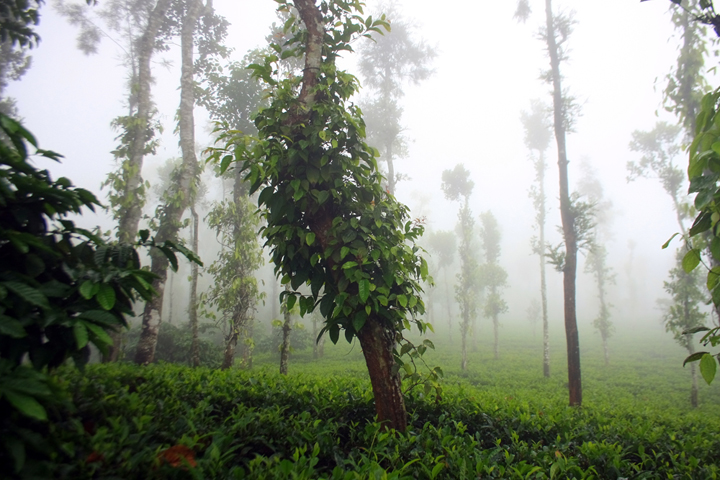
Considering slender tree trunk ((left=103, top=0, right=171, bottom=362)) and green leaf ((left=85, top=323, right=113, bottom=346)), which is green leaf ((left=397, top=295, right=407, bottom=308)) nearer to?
green leaf ((left=85, top=323, right=113, bottom=346))

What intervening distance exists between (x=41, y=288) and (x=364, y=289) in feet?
6.65

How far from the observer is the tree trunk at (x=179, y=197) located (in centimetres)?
665

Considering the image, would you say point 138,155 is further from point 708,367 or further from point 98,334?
point 708,367

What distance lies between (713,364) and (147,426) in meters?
3.10

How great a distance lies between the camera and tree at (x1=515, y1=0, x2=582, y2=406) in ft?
25.6

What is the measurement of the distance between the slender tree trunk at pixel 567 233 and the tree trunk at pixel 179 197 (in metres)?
9.06

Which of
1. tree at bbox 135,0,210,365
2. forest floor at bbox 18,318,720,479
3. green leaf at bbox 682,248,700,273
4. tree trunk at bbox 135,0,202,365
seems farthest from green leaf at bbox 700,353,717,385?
tree at bbox 135,0,210,365

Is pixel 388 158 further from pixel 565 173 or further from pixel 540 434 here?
pixel 540 434

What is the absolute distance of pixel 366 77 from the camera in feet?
61.3

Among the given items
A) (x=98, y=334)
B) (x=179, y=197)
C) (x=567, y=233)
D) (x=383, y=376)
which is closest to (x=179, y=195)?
(x=179, y=197)

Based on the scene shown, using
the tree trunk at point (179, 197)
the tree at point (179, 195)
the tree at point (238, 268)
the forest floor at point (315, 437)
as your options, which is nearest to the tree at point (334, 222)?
the forest floor at point (315, 437)

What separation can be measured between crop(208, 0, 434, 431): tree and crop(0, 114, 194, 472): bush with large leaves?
1365 mm

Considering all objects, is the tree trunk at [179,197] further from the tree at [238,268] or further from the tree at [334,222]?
the tree at [334,222]

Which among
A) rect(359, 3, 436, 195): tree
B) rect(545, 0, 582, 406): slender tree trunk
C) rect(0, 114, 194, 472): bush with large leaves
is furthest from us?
rect(359, 3, 436, 195): tree
